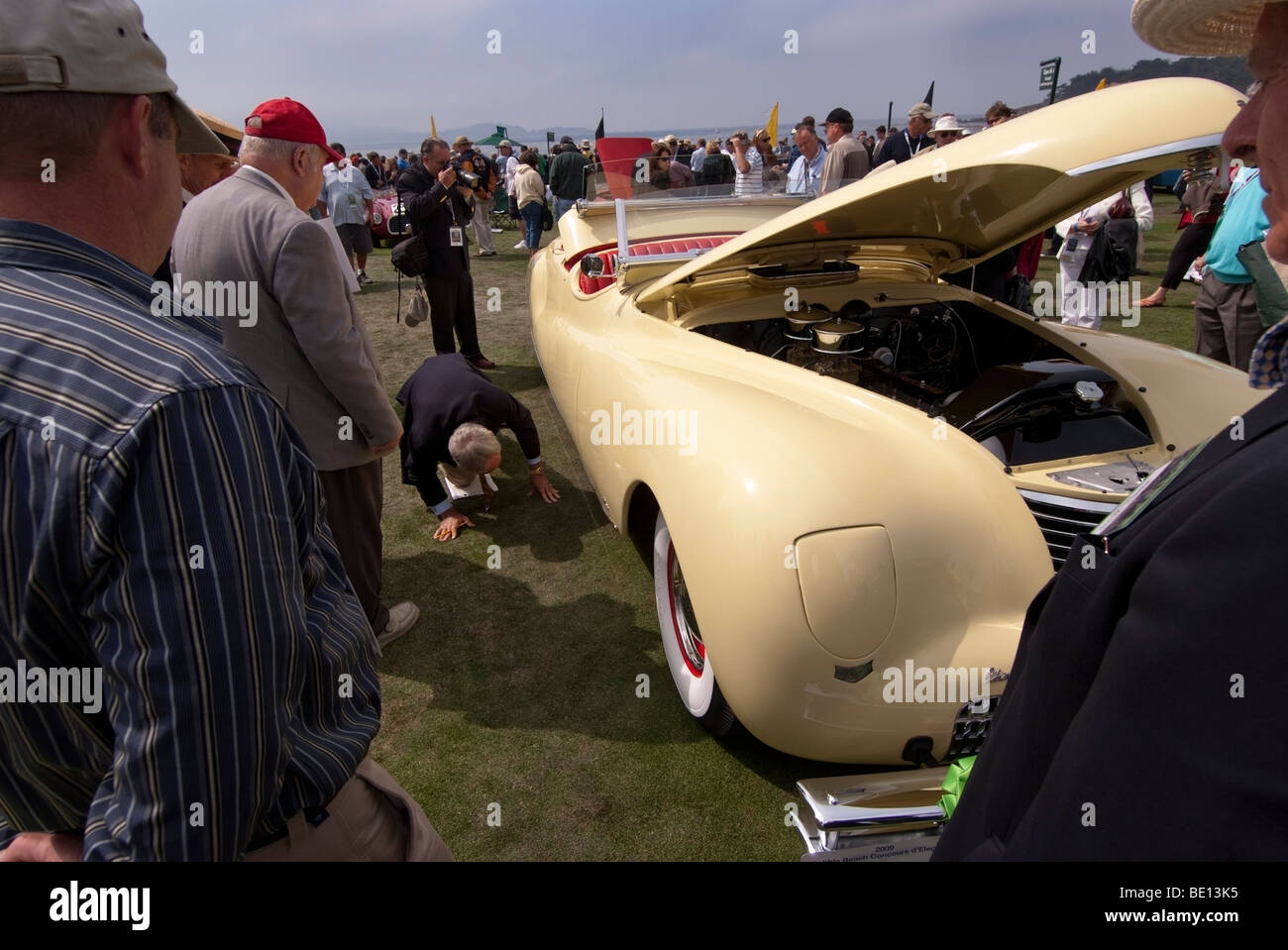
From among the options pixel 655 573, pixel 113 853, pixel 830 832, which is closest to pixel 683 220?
pixel 655 573

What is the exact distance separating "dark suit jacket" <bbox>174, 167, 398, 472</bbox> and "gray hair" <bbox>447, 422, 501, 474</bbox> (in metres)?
0.86

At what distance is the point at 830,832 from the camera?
1757 millimetres

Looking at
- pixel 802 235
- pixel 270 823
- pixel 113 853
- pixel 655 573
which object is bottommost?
pixel 655 573

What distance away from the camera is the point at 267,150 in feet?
7.95

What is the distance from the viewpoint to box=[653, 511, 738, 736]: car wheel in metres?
2.42

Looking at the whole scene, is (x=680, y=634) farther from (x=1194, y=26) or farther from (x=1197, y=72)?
(x=1197, y=72)

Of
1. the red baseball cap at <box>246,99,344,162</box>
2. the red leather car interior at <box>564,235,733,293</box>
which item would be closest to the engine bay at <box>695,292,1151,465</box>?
the red leather car interior at <box>564,235,733,293</box>

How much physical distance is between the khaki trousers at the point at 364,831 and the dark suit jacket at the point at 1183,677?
951 mm

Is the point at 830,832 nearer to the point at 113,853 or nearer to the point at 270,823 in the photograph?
the point at 270,823

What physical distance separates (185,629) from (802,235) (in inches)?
108

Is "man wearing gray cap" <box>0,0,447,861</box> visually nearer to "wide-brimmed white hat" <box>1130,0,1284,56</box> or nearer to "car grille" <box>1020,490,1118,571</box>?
"wide-brimmed white hat" <box>1130,0,1284,56</box>

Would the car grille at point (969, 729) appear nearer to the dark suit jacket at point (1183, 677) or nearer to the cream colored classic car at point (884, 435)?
the cream colored classic car at point (884, 435)

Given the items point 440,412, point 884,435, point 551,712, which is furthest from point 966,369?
point 440,412

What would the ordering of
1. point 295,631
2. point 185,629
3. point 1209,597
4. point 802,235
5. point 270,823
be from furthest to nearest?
1. point 802,235
2. point 270,823
3. point 295,631
4. point 185,629
5. point 1209,597
